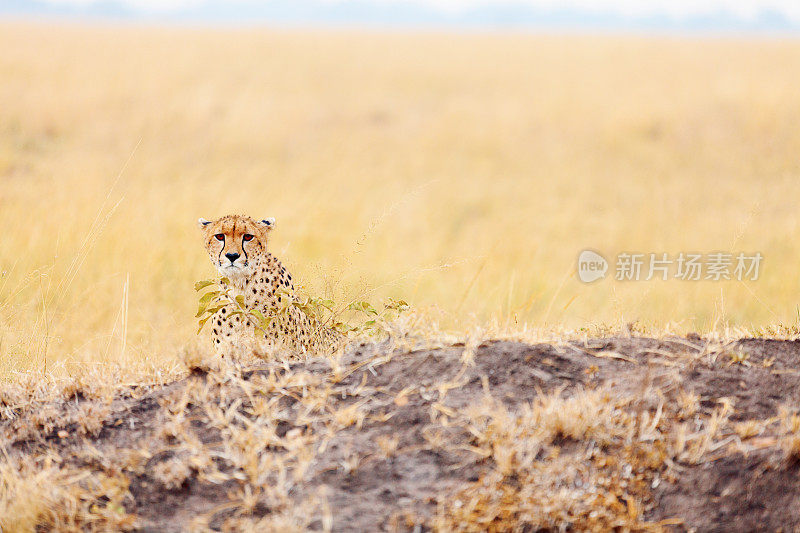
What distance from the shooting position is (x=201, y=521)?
77.1 inches

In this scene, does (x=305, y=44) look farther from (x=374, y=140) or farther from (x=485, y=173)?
(x=485, y=173)

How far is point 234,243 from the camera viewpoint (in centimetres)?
283

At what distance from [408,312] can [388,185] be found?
20.7ft

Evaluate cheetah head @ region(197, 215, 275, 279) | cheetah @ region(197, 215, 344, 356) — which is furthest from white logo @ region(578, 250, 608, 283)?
cheetah head @ region(197, 215, 275, 279)

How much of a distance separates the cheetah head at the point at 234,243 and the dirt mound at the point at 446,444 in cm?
44

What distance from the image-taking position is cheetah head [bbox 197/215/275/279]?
9.29 ft

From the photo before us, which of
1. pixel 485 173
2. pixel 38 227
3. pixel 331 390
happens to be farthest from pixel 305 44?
pixel 331 390

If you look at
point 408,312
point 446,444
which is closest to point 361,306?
point 408,312

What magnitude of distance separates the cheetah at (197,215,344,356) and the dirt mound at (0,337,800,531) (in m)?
0.35

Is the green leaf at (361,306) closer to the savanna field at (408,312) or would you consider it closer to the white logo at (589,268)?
the savanna field at (408,312)

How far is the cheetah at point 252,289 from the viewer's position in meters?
→ 2.84

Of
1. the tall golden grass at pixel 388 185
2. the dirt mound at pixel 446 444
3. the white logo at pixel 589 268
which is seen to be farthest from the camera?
the tall golden grass at pixel 388 185
